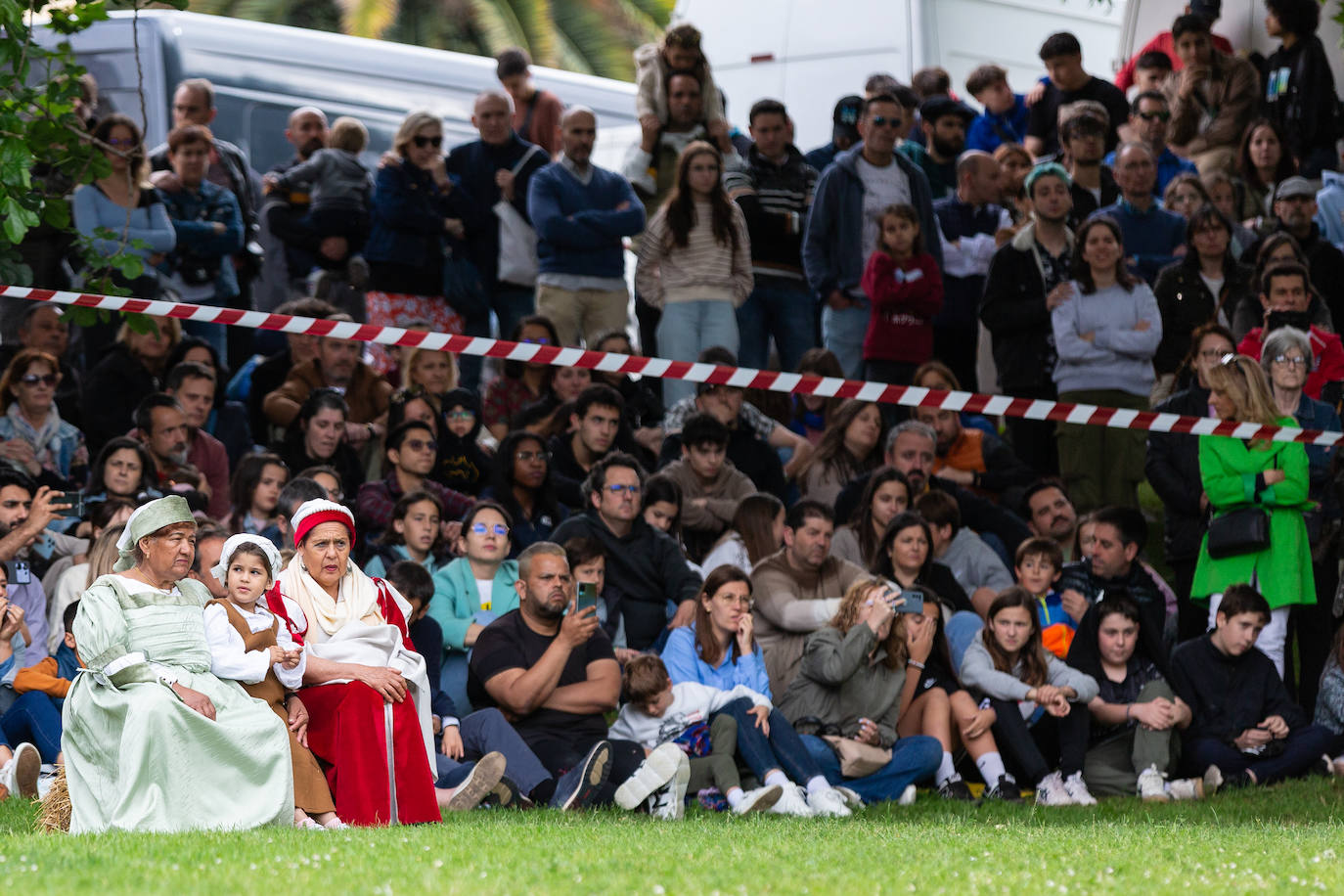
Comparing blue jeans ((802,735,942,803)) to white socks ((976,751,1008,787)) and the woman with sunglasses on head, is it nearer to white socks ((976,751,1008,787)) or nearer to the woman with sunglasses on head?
white socks ((976,751,1008,787))

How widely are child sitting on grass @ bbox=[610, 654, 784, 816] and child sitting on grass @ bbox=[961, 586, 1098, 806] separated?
1.49 metres

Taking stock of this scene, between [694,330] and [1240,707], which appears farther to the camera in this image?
[694,330]

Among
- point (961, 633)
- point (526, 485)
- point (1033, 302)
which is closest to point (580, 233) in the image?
point (526, 485)

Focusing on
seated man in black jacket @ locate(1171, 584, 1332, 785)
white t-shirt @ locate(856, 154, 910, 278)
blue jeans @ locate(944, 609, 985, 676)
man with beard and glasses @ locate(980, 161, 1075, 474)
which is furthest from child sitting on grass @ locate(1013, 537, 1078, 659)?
white t-shirt @ locate(856, 154, 910, 278)

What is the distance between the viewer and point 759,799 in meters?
9.65

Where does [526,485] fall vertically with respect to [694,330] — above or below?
below

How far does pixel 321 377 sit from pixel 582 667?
4519 millimetres

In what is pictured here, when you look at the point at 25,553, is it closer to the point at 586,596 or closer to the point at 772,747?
the point at 586,596

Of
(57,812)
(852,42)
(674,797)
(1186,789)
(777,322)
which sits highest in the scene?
(852,42)

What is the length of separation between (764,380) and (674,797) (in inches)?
125

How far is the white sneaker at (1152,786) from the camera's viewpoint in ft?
35.4

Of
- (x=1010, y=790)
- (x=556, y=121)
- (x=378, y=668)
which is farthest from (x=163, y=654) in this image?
(x=556, y=121)

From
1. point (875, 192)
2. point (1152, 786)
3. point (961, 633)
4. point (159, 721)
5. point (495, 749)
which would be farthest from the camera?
point (875, 192)

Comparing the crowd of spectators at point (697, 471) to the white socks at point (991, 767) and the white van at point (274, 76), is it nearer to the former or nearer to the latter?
the white socks at point (991, 767)
